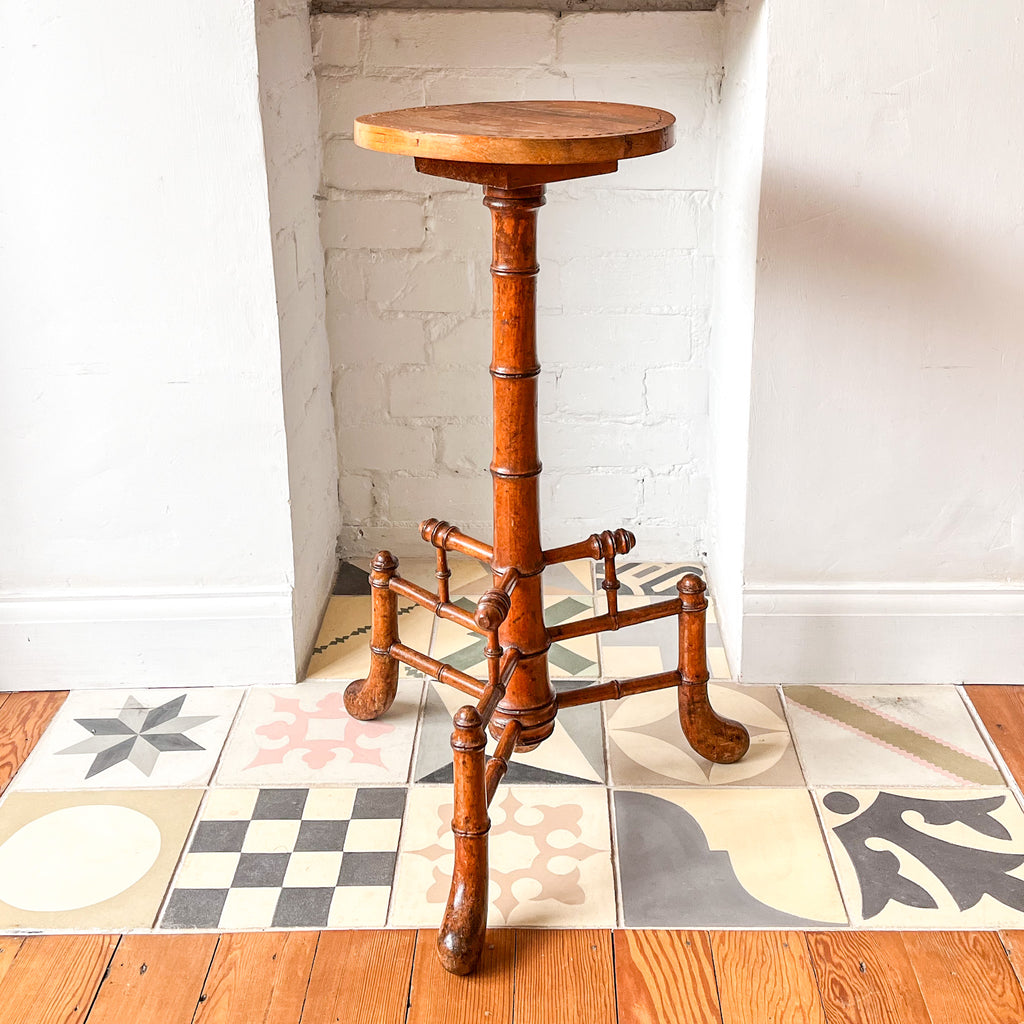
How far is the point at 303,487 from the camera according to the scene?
7.24 feet

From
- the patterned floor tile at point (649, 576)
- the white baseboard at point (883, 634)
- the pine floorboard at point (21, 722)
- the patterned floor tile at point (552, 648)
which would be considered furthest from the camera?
the patterned floor tile at point (649, 576)

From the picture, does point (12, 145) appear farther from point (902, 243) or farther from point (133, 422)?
point (902, 243)

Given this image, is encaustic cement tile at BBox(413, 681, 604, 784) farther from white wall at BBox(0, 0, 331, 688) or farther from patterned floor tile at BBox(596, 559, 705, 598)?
patterned floor tile at BBox(596, 559, 705, 598)

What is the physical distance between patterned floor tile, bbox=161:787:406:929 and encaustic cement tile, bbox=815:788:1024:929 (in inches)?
25.3

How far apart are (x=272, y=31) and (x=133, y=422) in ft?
2.21

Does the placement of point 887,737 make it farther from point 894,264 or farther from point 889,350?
point 894,264

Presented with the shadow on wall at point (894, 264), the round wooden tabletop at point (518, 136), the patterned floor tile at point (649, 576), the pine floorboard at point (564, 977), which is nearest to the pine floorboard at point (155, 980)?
the pine floorboard at point (564, 977)

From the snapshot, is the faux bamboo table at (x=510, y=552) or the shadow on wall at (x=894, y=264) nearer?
the faux bamboo table at (x=510, y=552)

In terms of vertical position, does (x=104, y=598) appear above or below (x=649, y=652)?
above

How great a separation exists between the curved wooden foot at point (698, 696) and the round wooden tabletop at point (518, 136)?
661 mm

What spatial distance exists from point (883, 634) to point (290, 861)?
107 centimetres

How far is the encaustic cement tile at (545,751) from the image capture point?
1.88 meters

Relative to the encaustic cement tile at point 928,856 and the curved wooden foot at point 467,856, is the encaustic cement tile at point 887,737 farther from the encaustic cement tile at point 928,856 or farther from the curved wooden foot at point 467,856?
the curved wooden foot at point 467,856

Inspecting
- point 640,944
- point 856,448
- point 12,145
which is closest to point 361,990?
point 640,944
